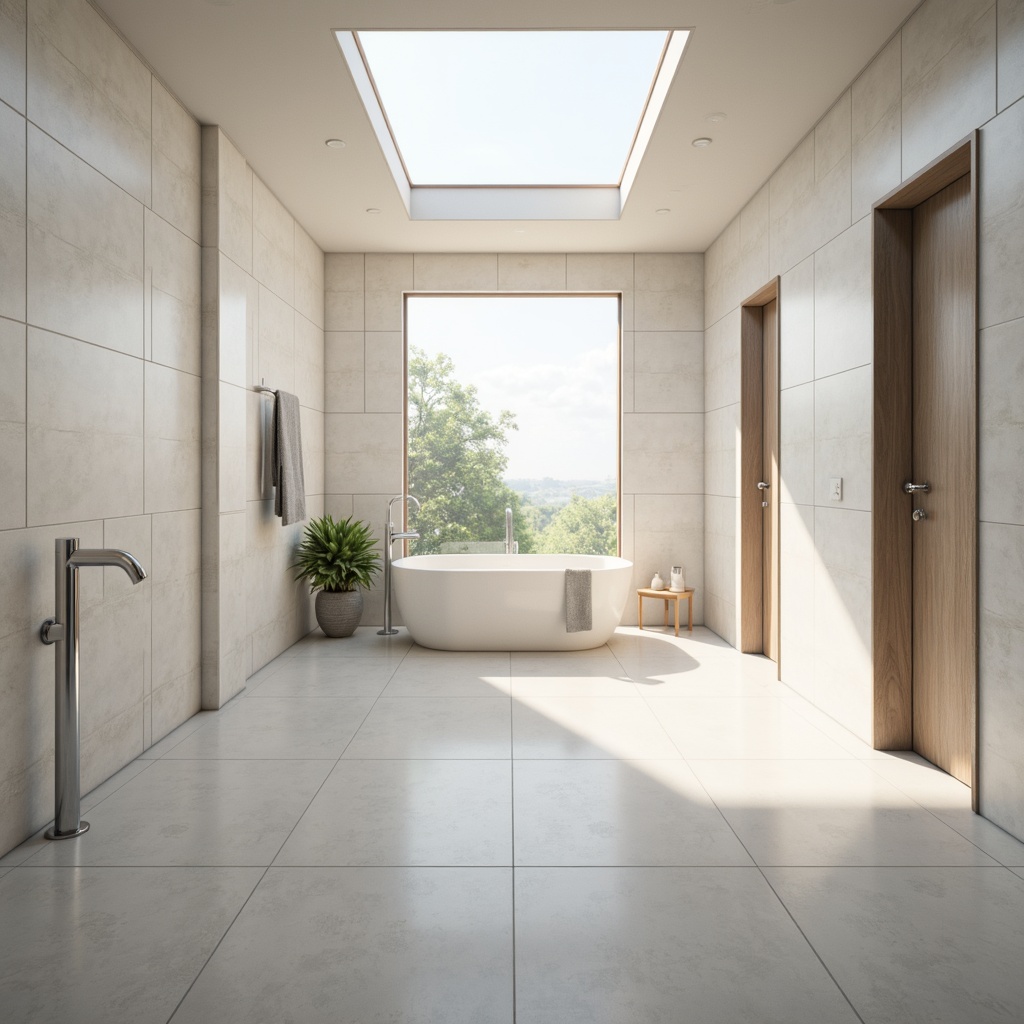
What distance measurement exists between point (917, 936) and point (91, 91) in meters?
3.46

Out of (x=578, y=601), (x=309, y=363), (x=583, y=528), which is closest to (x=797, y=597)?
(x=578, y=601)

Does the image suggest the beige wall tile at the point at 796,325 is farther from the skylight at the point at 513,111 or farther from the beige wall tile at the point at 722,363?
the skylight at the point at 513,111

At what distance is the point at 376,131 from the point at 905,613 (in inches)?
125

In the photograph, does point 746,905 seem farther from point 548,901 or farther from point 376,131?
point 376,131

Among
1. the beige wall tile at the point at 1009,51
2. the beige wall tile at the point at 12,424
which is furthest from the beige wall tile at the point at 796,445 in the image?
the beige wall tile at the point at 12,424

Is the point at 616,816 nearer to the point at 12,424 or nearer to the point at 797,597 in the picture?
the point at 797,597

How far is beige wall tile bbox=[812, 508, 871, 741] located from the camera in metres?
3.15

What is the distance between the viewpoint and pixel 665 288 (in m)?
5.73

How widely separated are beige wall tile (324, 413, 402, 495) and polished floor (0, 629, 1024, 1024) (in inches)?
103

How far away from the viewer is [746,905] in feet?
6.28

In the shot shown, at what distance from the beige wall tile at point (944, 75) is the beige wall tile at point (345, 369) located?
3.86 metres

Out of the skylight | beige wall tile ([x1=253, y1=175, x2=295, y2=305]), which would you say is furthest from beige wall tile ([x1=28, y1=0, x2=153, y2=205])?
beige wall tile ([x1=253, y1=175, x2=295, y2=305])

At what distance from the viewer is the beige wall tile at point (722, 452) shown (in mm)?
4945

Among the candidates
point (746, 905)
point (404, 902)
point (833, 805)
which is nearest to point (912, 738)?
point (833, 805)
